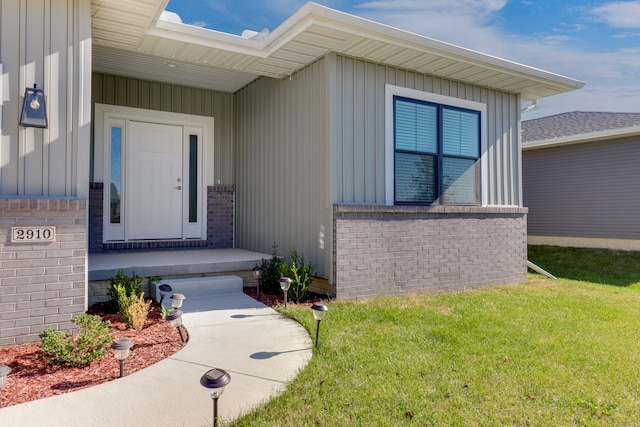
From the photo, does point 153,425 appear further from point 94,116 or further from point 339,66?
point 94,116

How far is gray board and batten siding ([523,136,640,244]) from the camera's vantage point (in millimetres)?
10508

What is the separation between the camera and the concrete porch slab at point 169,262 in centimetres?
490

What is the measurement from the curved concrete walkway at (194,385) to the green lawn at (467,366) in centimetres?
19

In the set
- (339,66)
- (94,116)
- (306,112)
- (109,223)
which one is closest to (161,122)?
(94,116)

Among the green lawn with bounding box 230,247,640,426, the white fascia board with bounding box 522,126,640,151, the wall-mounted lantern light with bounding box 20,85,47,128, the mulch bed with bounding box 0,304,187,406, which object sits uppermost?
the white fascia board with bounding box 522,126,640,151

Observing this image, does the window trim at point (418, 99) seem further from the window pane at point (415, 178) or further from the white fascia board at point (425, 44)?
the white fascia board at point (425, 44)

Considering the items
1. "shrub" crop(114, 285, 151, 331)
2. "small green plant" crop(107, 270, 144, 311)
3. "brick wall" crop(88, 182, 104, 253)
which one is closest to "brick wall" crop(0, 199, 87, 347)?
"shrub" crop(114, 285, 151, 331)

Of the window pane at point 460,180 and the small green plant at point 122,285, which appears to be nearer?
the small green plant at point 122,285

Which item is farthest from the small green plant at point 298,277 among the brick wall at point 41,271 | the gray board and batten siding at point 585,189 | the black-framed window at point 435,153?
the gray board and batten siding at point 585,189

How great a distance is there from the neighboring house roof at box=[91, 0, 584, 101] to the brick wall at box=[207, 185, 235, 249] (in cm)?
185

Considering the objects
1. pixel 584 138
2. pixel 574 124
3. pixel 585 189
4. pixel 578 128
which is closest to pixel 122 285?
pixel 584 138

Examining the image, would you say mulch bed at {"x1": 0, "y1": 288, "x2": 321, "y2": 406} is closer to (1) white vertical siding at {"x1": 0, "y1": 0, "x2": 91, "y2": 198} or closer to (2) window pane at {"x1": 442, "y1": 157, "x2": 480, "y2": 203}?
(1) white vertical siding at {"x1": 0, "y1": 0, "x2": 91, "y2": 198}

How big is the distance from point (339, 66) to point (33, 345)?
425 cm

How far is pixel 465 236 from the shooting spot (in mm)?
6363
